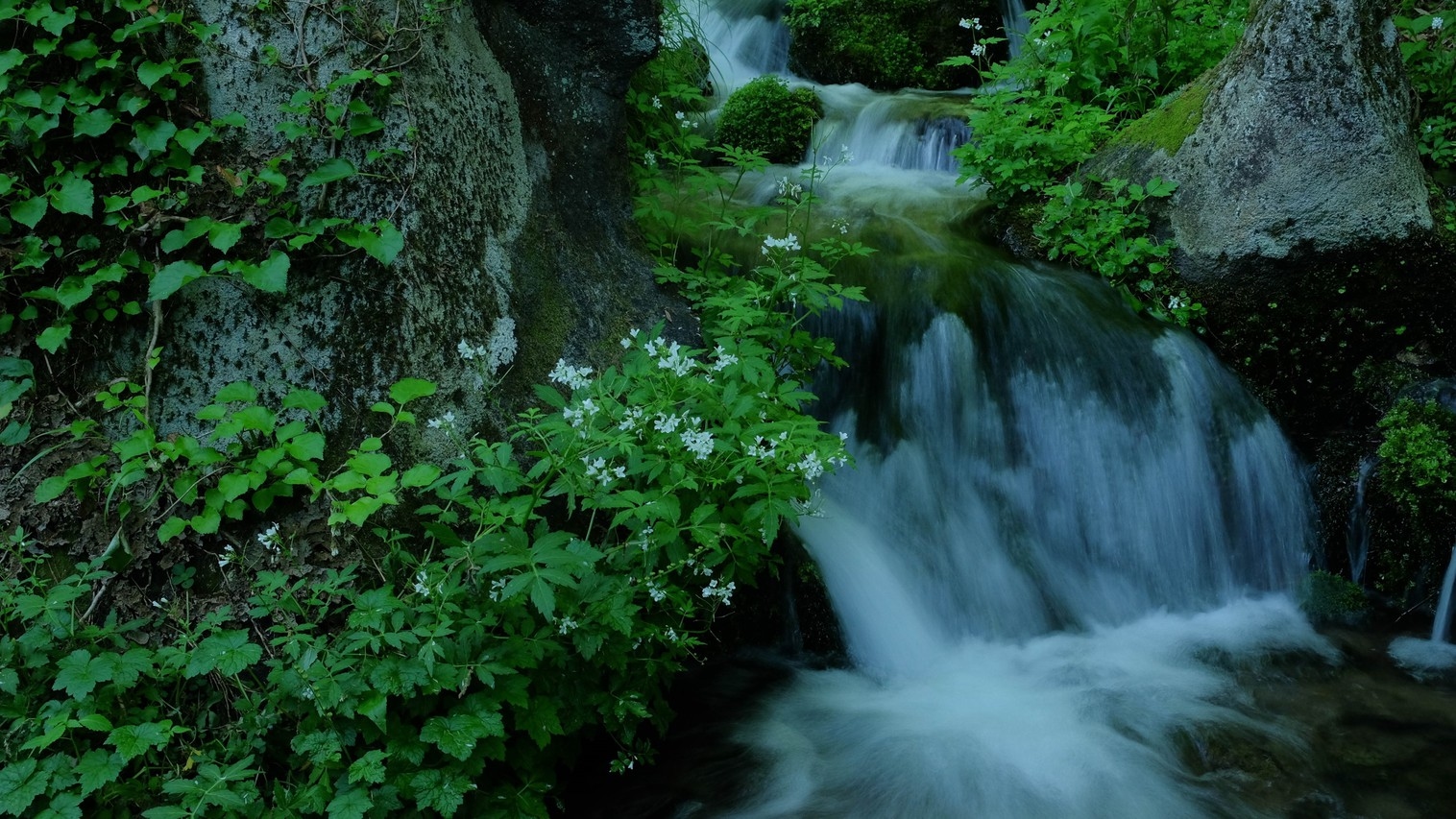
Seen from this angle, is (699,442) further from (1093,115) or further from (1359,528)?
(1093,115)

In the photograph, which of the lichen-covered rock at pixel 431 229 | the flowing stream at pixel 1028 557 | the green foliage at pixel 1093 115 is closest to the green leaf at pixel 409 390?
the lichen-covered rock at pixel 431 229

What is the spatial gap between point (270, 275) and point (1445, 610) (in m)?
5.43

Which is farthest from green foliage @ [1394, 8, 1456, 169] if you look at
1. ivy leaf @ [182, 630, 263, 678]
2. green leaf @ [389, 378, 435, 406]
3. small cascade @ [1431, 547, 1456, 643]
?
ivy leaf @ [182, 630, 263, 678]

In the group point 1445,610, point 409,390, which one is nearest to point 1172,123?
point 1445,610

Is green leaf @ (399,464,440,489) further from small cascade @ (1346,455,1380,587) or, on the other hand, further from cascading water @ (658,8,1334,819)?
small cascade @ (1346,455,1380,587)

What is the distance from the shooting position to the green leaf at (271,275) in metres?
3.07

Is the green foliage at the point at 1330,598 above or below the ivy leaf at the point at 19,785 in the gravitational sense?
above

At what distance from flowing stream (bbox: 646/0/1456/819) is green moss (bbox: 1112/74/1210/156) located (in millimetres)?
1025

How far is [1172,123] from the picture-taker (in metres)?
5.75

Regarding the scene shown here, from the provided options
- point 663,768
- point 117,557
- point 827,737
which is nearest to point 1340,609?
point 827,737

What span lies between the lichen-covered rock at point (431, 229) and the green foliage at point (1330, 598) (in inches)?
139

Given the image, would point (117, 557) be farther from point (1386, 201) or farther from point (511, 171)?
point (1386, 201)

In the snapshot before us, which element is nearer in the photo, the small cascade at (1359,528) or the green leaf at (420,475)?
the green leaf at (420,475)

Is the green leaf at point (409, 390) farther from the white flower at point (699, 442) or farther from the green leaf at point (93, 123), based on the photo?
the green leaf at point (93, 123)
